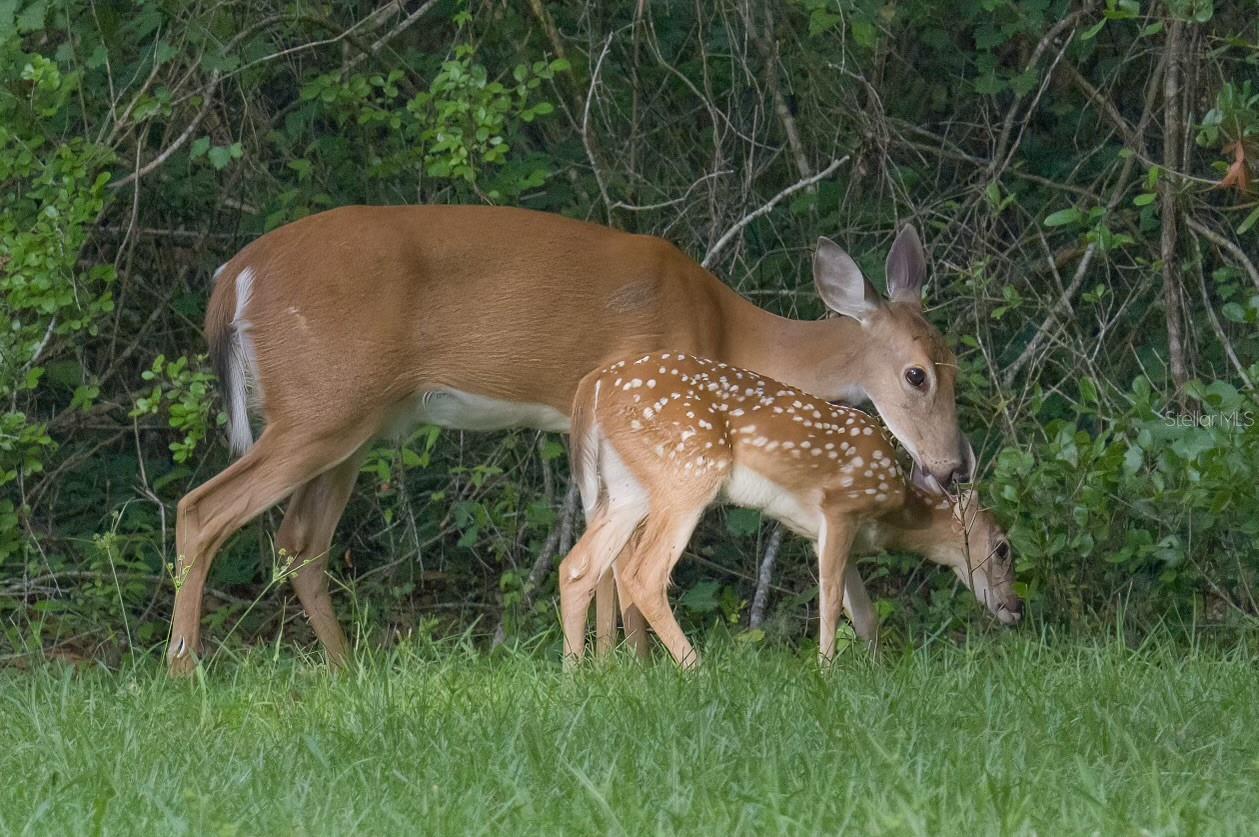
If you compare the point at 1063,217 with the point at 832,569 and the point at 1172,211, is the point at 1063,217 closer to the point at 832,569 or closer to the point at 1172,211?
the point at 1172,211

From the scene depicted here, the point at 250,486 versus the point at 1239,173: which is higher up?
the point at 1239,173

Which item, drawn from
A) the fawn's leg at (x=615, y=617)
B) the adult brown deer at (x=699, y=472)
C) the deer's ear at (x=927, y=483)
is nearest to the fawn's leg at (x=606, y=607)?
the fawn's leg at (x=615, y=617)

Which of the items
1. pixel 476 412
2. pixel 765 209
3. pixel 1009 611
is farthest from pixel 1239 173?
pixel 476 412

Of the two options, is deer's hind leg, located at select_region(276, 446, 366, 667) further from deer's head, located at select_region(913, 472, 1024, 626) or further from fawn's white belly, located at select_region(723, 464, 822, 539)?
deer's head, located at select_region(913, 472, 1024, 626)

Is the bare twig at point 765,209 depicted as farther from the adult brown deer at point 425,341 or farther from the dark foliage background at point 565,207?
the adult brown deer at point 425,341

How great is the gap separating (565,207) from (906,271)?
66.1 inches

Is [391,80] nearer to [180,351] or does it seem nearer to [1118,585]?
[180,351]

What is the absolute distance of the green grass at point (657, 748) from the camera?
10.4 feet

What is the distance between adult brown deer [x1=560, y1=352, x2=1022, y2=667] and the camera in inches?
216

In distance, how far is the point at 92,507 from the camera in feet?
Result: 25.5

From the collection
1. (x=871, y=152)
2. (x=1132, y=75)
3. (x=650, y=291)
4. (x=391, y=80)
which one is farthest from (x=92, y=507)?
(x=1132, y=75)

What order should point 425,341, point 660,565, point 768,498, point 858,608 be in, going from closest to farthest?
point 660,565 → point 768,498 → point 858,608 → point 425,341

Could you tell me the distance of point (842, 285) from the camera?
6672mm

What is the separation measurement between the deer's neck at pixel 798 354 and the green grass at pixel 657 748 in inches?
65.8
